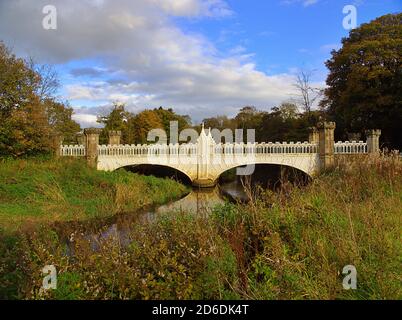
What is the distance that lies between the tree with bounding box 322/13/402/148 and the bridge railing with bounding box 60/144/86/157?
59.2 ft

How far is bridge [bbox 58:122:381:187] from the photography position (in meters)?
23.0

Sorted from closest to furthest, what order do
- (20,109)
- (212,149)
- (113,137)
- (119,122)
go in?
1. (20,109)
2. (212,149)
3. (113,137)
4. (119,122)

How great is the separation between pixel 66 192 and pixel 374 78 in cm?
2025

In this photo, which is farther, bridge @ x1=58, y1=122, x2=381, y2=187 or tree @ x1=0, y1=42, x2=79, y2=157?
bridge @ x1=58, y1=122, x2=381, y2=187

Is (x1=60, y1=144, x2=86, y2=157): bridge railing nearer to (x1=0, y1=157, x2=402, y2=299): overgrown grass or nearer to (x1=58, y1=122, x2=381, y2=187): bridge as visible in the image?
(x1=58, y1=122, x2=381, y2=187): bridge

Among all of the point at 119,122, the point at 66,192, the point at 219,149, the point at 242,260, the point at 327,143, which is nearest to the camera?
the point at 242,260

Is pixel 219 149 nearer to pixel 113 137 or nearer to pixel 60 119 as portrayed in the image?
pixel 113 137

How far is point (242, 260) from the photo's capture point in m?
4.75

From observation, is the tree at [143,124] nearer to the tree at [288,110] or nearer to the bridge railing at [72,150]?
the tree at [288,110]

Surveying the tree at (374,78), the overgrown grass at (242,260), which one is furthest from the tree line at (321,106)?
the overgrown grass at (242,260)

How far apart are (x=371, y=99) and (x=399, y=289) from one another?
77.5 ft

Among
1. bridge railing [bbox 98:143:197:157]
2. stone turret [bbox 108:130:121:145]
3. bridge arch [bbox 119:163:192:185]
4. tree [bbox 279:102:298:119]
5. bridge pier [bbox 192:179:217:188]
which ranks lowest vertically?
bridge pier [bbox 192:179:217:188]

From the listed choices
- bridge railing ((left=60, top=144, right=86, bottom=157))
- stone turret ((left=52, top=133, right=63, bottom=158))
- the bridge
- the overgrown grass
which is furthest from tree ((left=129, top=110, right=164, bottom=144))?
the overgrown grass

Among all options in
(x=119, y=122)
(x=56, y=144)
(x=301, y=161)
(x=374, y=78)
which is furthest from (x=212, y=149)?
(x=119, y=122)
